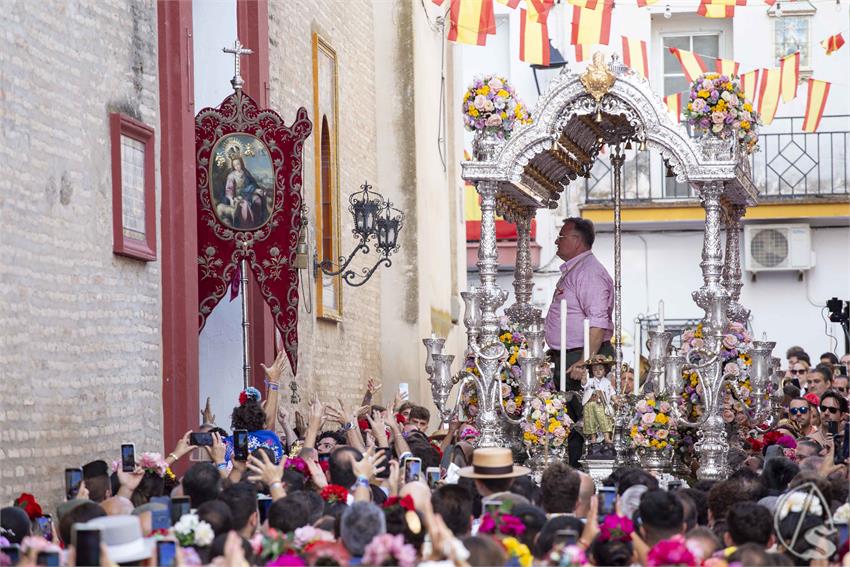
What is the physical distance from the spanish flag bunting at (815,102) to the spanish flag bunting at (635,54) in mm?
2668

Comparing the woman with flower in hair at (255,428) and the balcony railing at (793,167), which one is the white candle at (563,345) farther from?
the balcony railing at (793,167)

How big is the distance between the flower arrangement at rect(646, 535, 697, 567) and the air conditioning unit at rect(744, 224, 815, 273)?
21537 mm

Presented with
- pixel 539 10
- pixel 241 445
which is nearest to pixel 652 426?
pixel 241 445

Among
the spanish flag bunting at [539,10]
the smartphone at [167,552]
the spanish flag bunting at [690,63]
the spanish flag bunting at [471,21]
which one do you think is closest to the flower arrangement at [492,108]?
the smartphone at [167,552]

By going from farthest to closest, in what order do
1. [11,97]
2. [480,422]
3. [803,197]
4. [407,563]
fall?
1. [803,197]
2. [480,422]
3. [11,97]
4. [407,563]

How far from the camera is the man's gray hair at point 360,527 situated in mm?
7227

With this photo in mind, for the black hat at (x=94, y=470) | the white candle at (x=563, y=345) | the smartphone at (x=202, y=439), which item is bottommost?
the black hat at (x=94, y=470)

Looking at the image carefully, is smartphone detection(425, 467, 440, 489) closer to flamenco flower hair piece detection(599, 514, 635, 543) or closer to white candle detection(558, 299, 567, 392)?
flamenco flower hair piece detection(599, 514, 635, 543)

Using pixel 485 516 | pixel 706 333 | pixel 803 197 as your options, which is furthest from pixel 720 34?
pixel 485 516

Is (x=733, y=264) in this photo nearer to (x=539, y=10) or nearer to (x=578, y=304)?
(x=578, y=304)

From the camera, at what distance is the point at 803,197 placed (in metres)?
28.0

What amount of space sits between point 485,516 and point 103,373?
511 centimetres

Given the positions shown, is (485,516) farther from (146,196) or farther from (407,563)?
(146,196)

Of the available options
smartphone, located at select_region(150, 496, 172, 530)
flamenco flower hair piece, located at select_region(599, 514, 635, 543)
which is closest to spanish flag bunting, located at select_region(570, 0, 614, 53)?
smartphone, located at select_region(150, 496, 172, 530)
